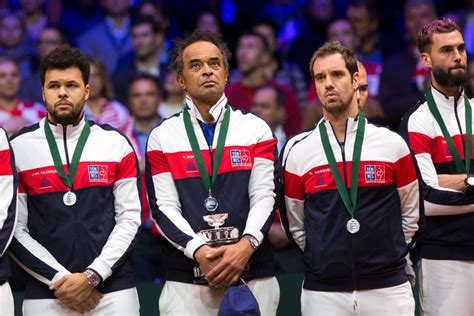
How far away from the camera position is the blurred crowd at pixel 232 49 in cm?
955

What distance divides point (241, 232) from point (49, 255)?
110 centimetres

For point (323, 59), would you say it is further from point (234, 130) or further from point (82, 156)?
point (82, 156)

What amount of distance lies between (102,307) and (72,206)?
1.97 feet

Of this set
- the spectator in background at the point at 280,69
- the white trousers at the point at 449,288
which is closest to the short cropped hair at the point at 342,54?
the white trousers at the point at 449,288

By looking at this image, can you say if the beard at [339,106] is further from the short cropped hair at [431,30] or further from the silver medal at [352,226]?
the short cropped hair at [431,30]

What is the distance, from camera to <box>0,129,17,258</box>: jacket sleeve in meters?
6.37

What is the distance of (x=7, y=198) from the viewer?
6395mm

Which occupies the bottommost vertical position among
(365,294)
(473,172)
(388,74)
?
(365,294)

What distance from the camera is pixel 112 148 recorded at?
670cm

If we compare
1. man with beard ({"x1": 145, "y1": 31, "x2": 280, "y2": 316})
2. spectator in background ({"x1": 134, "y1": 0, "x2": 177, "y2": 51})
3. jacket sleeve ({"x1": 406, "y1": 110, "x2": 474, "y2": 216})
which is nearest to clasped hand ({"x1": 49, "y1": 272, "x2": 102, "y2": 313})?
man with beard ({"x1": 145, "y1": 31, "x2": 280, "y2": 316})

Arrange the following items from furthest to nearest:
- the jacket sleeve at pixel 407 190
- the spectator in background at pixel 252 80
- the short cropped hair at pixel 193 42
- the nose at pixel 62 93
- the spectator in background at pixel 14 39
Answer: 1. the spectator in background at pixel 14 39
2. the spectator in background at pixel 252 80
3. the short cropped hair at pixel 193 42
4. the nose at pixel 62 93
5. the jacket sleeve at pixel 407 190

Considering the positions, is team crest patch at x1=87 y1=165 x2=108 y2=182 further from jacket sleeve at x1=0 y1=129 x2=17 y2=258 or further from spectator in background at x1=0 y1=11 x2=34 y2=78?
spectator in background at x1=0 y1=11 x2=34 y2=78

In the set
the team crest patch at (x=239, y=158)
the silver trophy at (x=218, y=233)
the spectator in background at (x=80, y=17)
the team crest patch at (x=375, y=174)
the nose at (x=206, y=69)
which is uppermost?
the spectator in background at (x=80, y=17)

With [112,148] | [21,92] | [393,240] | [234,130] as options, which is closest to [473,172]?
[393,240]
